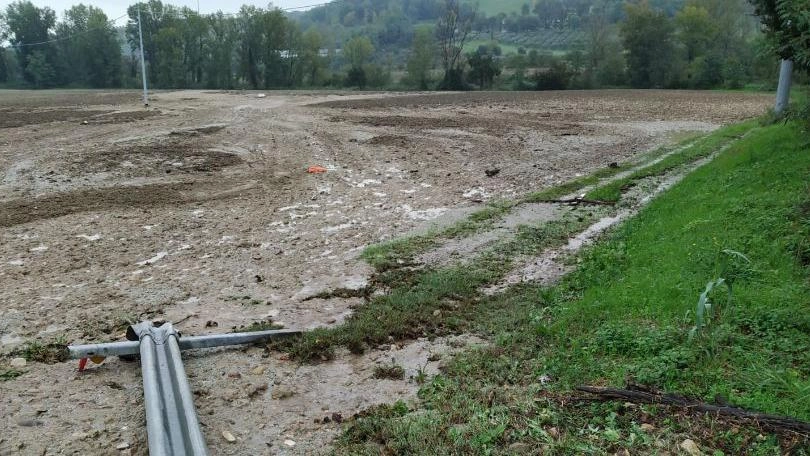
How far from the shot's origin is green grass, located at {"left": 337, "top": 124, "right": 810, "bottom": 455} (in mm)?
4258

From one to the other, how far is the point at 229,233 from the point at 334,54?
76563 mm

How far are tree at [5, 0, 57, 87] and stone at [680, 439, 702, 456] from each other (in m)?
80.6

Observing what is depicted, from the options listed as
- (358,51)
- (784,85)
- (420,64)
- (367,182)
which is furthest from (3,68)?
(784,85)

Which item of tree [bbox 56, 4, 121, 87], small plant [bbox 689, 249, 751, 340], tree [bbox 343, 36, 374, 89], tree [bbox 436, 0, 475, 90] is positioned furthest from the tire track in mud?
tree [bbox 56, 4, 121, 87]

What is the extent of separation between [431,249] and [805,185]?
5380 millimetres

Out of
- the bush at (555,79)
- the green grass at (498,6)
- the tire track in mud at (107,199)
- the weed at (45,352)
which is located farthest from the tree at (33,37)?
the green grass at (498,6)

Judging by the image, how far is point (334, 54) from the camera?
82875 millimetres

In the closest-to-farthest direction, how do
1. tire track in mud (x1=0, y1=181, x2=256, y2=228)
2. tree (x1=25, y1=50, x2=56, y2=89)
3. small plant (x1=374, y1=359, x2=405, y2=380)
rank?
small plant (x1=374, y1=359, x2=405, y2=380), tire track in mud (x1=0, y1=181, x2=256, y2=228), tree (x1=25, y1=50, x2=56, y2=89)

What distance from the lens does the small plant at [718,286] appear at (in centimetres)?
489

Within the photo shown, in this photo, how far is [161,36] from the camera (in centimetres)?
6831

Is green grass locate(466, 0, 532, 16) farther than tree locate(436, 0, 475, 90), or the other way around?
green grass locate(466, 0, 532, 16)

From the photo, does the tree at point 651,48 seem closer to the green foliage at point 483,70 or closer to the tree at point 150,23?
the green foliage at point 483,70

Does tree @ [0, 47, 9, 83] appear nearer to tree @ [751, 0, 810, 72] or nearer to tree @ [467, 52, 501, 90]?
tree @ [467, 52, 501, 90]

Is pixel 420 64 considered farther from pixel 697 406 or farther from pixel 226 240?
pixel 697 406
